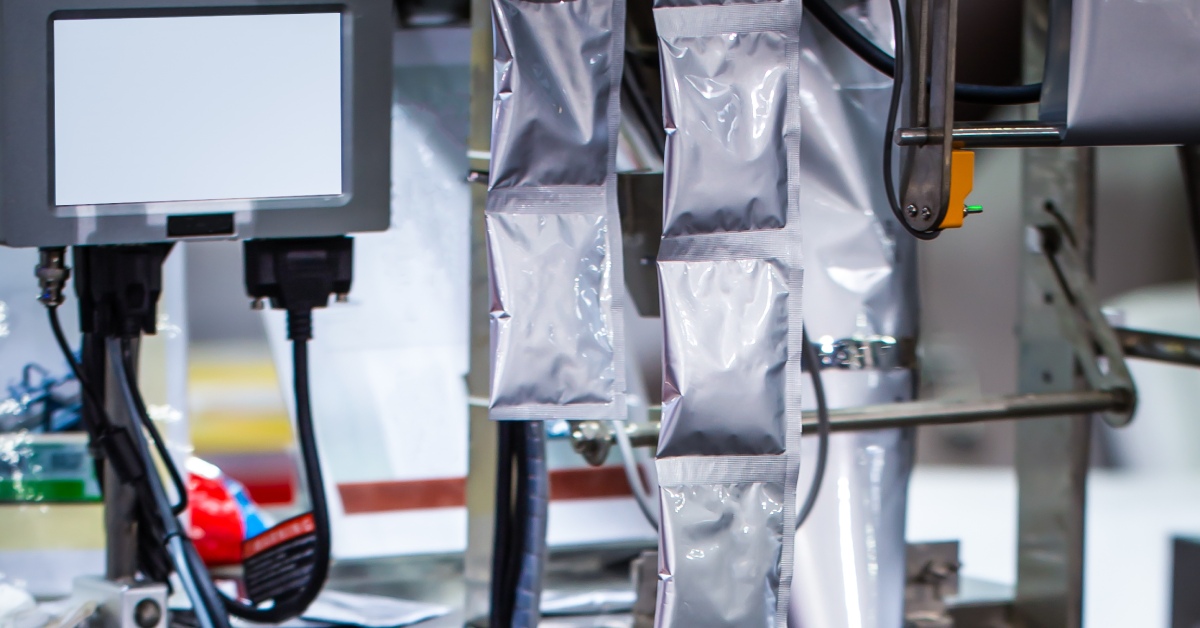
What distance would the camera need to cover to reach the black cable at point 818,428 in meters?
0.70

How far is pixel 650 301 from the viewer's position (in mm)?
861

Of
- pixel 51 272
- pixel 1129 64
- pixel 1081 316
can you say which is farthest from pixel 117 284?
pixel 1081 316

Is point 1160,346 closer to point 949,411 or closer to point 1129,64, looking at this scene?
point 949,411

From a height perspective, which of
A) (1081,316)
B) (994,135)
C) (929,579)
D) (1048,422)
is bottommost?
(929,579)

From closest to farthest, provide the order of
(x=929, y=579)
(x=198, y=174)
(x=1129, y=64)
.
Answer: (x=1129, y=64) < (x=198, y=174) < (x=929, y=579)

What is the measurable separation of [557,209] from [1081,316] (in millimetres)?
597

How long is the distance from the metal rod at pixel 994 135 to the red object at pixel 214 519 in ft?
2.22

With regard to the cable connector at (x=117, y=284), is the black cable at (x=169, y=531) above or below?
below

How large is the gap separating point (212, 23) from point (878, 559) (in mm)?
582

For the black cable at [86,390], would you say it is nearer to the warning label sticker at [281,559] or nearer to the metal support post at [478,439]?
the warning label sticker at [281,559]

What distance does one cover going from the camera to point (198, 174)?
64 centimetres

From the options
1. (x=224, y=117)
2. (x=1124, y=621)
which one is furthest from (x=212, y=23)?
(x=1124, y=621)

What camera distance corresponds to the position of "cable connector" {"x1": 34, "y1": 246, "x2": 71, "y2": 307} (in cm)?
68

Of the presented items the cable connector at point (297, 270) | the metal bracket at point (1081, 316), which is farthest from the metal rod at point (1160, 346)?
the cable connector at point (297, 270)
